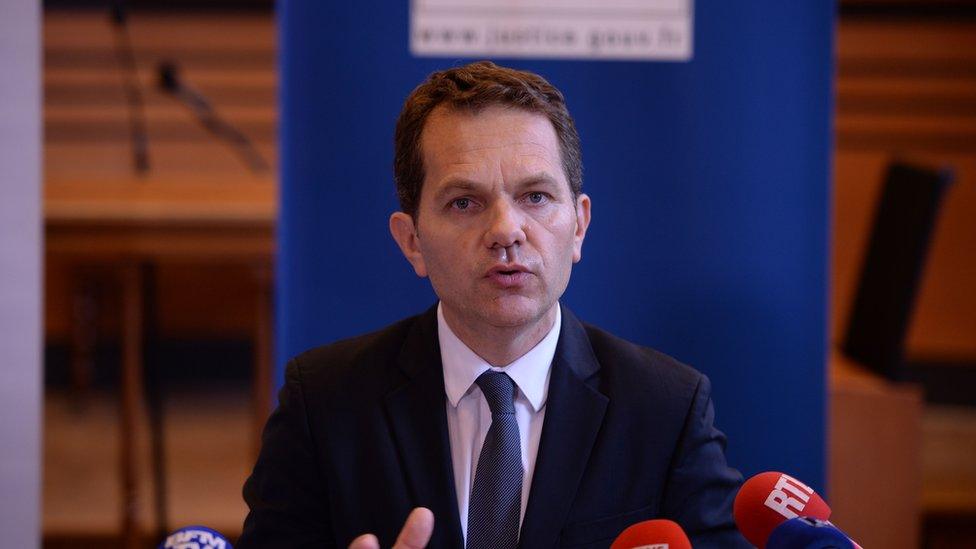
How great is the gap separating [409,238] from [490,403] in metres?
0.24

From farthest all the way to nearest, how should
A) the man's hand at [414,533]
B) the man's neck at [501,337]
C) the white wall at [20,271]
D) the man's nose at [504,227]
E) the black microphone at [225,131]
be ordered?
the black microphone at [225,131] < the white wall at [20,271] < the man's neck at [501,337] < the man's nose at [504,227] < the man's hand at [414,533]

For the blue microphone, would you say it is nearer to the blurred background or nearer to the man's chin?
the man's chin

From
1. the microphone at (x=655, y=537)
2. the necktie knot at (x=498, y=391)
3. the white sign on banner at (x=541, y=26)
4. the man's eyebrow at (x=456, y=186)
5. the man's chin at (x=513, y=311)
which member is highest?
the white sign on banner at (x=541, y=26)

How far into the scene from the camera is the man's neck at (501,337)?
4.79ft

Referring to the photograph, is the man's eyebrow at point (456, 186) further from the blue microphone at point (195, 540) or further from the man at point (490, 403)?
the blue microphone at point (195, 540)

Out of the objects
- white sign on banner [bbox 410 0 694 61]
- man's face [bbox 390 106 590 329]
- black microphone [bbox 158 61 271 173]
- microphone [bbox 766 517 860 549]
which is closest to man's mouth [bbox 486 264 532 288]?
man's face [bbox 390 106 590 329]

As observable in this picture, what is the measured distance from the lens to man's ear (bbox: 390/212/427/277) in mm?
1497

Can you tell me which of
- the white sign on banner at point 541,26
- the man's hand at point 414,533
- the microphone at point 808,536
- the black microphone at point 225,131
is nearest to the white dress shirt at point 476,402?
the man's hand at point 414,533

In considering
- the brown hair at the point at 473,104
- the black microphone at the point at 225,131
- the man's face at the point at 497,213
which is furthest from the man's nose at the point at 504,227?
the black microphone at the point at 225,131

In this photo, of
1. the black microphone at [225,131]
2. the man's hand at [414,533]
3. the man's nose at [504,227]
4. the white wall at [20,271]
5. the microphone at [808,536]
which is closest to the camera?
the microphone at [808,536]

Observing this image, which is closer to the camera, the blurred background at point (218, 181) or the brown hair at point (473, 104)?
the brown hair at point (473, 104)

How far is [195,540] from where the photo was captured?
1133mm

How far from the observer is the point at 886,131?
213 inches

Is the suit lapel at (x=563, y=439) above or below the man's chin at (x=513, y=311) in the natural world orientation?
below
